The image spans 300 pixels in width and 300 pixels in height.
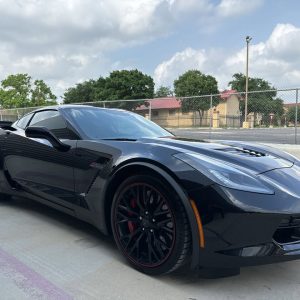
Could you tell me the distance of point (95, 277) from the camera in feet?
10.3

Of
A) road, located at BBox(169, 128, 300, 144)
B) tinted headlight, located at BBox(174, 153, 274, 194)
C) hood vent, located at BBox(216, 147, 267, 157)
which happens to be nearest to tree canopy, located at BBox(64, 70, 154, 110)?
road, located at BBox(169, 128, 300, 144)

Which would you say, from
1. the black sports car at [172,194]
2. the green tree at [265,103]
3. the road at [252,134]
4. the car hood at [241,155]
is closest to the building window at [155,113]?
the road at [252,134]

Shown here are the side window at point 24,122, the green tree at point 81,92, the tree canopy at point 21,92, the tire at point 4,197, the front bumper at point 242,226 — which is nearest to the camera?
the front bumper at point 242,226

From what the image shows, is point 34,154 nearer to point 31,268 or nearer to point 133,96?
point 31,268

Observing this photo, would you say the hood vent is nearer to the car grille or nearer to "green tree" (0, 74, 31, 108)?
the car grille

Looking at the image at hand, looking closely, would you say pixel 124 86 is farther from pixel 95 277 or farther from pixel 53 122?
pixel 95 277

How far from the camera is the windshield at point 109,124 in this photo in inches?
159

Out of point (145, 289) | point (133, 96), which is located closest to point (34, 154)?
point (145, 289)

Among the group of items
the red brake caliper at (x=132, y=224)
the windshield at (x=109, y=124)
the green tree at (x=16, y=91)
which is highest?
the green tree at (x=16, y=91)

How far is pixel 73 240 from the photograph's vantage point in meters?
3.98

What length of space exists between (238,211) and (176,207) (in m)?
0.44

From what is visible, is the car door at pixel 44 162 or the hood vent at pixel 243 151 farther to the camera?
the car door at pixel 44 162

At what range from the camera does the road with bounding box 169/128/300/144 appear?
36.9 feet

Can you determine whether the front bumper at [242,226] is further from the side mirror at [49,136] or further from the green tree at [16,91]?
the green tree at [16,91]
